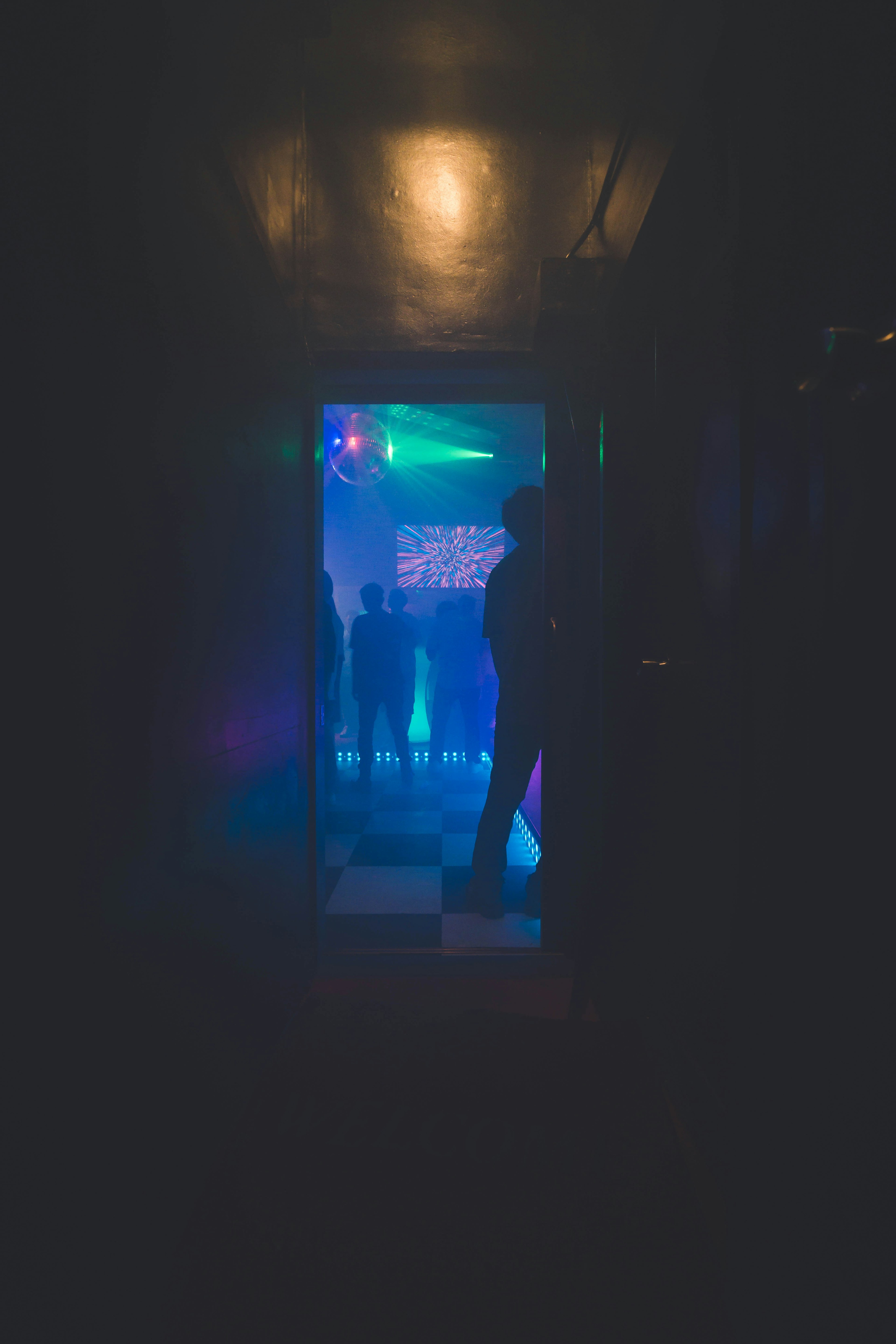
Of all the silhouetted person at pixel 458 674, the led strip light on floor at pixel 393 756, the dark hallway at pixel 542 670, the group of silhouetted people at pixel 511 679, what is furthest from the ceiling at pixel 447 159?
the led strip light on floor at pixel 393 756

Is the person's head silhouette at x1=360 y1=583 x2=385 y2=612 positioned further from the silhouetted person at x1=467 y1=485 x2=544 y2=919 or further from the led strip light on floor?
the silhouetted person at x1=467 y1=485 x2=544 y2=919

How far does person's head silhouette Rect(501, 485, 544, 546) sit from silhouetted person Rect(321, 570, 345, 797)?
762mm

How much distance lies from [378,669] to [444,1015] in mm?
3072

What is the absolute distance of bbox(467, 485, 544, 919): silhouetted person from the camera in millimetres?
2316

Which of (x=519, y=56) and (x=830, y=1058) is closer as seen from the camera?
(x=830, y=1058)

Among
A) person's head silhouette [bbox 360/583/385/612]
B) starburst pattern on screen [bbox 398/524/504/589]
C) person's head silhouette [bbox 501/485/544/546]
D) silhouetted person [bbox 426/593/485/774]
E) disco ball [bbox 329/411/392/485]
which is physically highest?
disco ball [bbox 329/411/392/485]

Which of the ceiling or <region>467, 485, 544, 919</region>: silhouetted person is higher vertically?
the ceiling

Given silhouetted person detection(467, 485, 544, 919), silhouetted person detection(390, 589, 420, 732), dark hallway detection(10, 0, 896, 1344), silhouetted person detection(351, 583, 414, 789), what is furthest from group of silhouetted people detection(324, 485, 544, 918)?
silhouetted person detection(390, 589, 420, 732)

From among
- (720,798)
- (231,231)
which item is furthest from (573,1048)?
(231,231)

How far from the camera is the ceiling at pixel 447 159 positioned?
1770mm

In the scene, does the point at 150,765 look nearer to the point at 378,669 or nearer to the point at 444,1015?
the point at 444,1015

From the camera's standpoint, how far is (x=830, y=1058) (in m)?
0.70

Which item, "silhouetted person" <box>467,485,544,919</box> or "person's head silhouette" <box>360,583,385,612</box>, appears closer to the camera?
"silhouetted person" <box>467,485,544,919</box>

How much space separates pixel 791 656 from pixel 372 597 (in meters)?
3.84
